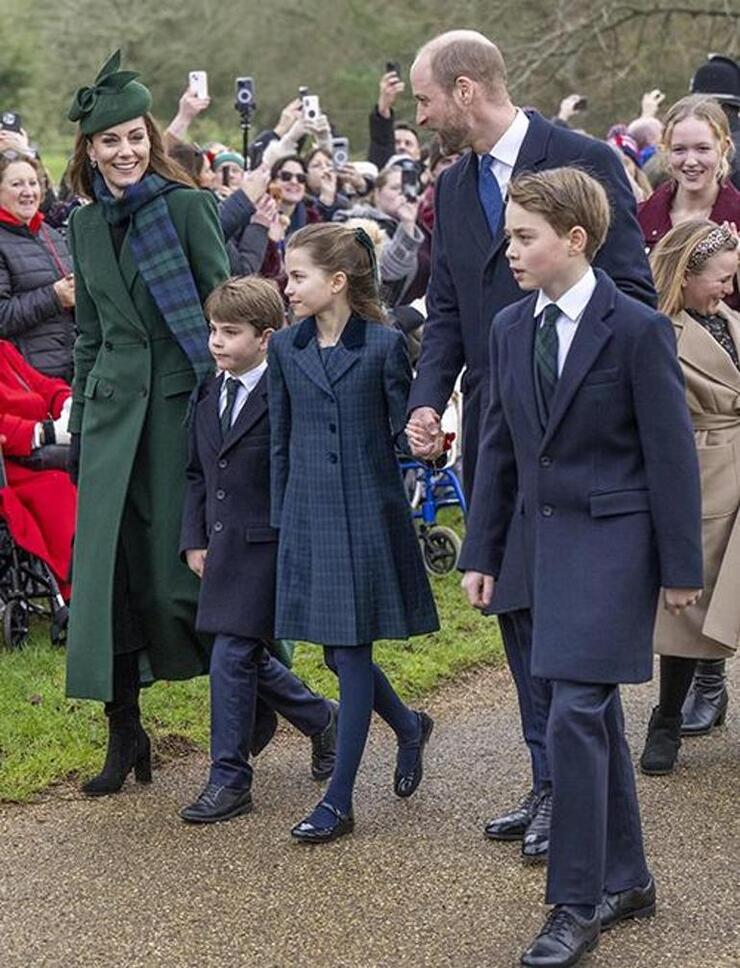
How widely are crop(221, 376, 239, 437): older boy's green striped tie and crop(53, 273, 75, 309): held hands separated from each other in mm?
2320

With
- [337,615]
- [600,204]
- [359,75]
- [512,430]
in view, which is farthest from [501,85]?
[359,75]

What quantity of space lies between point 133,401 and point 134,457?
0.17 m

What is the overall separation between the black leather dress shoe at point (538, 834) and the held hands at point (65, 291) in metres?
3.46

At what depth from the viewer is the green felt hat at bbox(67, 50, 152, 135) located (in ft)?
17.1

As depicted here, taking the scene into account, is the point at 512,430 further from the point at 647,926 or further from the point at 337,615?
the point at 647,926

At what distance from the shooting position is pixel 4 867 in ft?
16.0

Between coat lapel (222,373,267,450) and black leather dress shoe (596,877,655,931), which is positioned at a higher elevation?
coat lapel (222,373,267,450)

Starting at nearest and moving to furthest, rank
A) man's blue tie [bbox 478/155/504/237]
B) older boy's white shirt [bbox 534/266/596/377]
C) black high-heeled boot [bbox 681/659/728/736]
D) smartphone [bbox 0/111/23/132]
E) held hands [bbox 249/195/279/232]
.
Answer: older boy's white shirt [bbox 534/266/596/377], man's blue tie [bbox 478/155/504/237], black high-heeled boot [bbox 681/659/728/736], held hands [bbox 249/195/279/232], smartphone [bbox 0/111/23/132]

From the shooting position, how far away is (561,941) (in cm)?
405

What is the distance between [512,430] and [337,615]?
95 centimetres

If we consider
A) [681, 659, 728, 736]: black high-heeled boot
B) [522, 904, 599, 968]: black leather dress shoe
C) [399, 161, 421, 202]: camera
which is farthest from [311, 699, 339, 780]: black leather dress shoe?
[399, 161, 421, 202]: camera

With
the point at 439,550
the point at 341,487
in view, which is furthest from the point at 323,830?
the point at 439,550

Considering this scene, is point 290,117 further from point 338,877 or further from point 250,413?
point 338,877

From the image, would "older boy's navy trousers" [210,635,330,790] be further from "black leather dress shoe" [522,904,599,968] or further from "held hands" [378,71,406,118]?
"held hands" [378,71,406,118]
